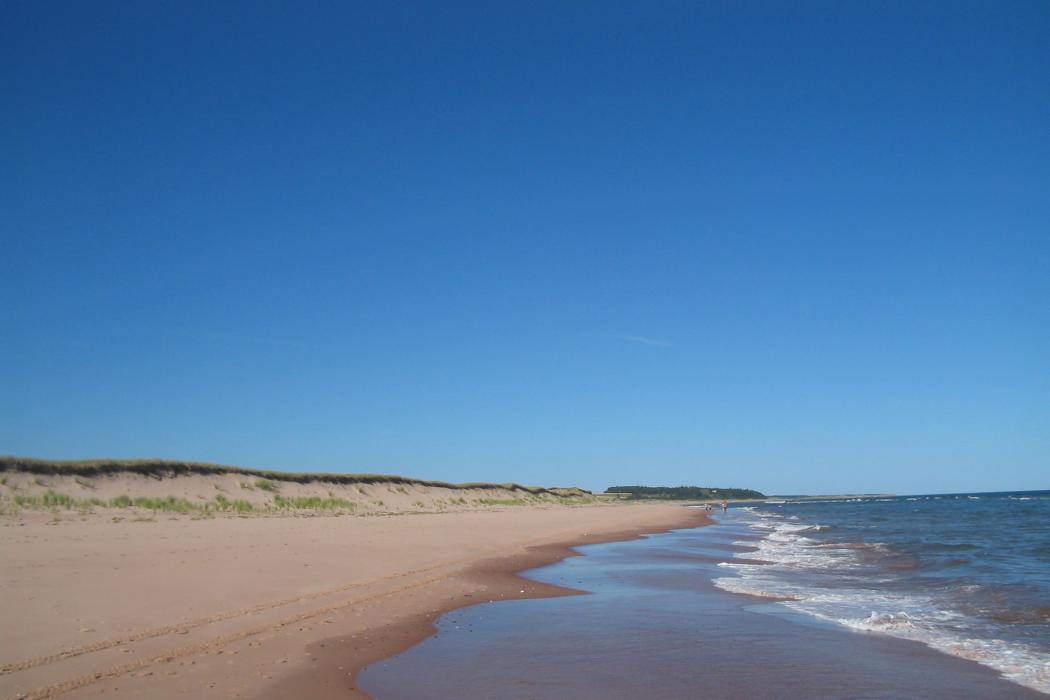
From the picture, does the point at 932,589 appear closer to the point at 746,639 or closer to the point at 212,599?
the point at 746,639

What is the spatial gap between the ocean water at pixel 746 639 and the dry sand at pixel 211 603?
0.89m

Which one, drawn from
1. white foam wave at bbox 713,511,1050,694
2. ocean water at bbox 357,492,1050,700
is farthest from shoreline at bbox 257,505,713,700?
white foam wave at bbox 713,511,1050,694

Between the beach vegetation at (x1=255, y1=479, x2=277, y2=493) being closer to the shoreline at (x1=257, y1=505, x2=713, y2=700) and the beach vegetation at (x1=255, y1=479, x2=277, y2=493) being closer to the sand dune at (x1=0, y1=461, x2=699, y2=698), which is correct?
the sand dune at (x1=0, y1=461, x2=699, y2=698)

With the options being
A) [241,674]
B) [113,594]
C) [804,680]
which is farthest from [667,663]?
[113,594]

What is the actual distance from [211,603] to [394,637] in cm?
292

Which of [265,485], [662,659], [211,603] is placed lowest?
[662,659]

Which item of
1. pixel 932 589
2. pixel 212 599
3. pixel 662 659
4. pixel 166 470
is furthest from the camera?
pixel 166 470

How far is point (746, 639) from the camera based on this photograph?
9.73 meters

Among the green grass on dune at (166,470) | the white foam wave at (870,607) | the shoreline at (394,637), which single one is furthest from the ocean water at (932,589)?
the green grass on dune at (166,470)

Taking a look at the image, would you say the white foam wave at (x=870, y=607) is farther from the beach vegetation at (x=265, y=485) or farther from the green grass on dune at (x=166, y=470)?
the beach vegetation at (x=265, y=485)

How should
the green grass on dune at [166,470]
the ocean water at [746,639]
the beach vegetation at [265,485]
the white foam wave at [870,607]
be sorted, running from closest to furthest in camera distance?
the ocean water at [746,639], the white foam wave at [870,607], the green grass on dune at [166,470], the beach vegetation at [265,485]

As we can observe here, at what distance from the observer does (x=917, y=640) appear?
9.91 metres

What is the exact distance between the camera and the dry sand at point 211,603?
277 inches

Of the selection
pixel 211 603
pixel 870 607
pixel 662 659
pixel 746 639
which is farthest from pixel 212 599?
pixel 870 607
